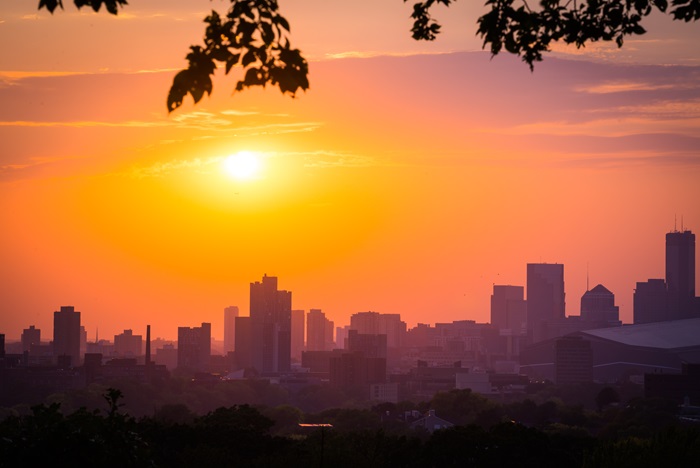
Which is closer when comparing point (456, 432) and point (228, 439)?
point (228, 439)

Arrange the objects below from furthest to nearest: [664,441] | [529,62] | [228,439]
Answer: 1. [228,439]
2. [664,441]
3. [529,62]

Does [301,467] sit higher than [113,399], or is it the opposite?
[113,399]

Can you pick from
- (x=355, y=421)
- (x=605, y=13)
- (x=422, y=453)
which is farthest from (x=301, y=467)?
(x=355, y=421)

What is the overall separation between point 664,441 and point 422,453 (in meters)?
29.7

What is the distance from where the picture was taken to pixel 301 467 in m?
63.7

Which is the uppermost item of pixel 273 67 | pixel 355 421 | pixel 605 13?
pixel 605 13

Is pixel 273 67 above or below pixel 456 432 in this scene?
above

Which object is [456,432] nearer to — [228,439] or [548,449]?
[548,449]

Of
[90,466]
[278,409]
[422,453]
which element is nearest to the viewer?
[90,466]

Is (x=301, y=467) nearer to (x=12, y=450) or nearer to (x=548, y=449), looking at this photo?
(x=548, y=449)

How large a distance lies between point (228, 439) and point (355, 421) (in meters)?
95.4

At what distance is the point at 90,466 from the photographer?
27.2 m

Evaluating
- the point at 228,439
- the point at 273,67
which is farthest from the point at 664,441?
the point at 273,67

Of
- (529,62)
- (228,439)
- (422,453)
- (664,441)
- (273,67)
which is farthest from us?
(422,453)
